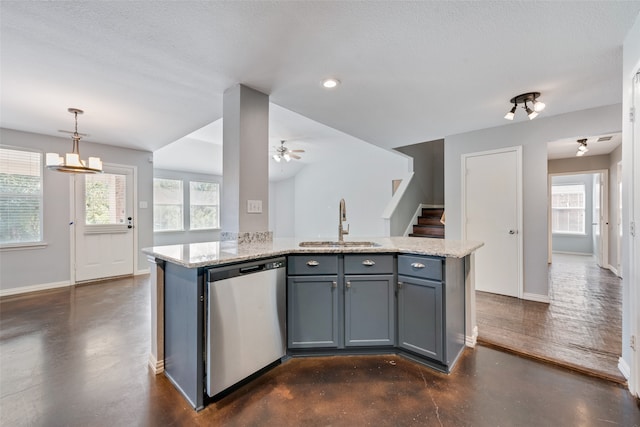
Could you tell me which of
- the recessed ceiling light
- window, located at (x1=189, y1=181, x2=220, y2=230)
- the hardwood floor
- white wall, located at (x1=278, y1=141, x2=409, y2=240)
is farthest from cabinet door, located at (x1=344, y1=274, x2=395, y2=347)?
window, located at (x1=189, y1=181, x2=220, y2=230)

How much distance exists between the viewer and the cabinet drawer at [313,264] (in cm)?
214

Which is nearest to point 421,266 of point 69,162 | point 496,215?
point 496,215

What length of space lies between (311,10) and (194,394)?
238 cm

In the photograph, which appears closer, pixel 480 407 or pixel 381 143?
pixel 480 407

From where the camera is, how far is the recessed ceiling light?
2486 millimetres

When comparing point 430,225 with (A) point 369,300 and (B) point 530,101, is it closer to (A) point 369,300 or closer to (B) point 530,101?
(B) point 530,101

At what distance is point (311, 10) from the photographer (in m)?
1.64

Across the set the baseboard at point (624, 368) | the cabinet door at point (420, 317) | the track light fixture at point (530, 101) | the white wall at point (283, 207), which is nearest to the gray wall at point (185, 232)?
the white wall at point (283, 207)

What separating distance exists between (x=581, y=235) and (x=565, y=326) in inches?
253

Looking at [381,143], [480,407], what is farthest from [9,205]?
[480,407]

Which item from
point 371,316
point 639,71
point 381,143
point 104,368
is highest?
point 381,143

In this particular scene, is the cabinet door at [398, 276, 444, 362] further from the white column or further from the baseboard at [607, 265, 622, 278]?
the baseboard at [607, 265, 622, 278]

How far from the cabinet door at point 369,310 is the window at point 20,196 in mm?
4868

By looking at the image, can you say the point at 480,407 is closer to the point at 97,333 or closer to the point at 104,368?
the point at 104,368
